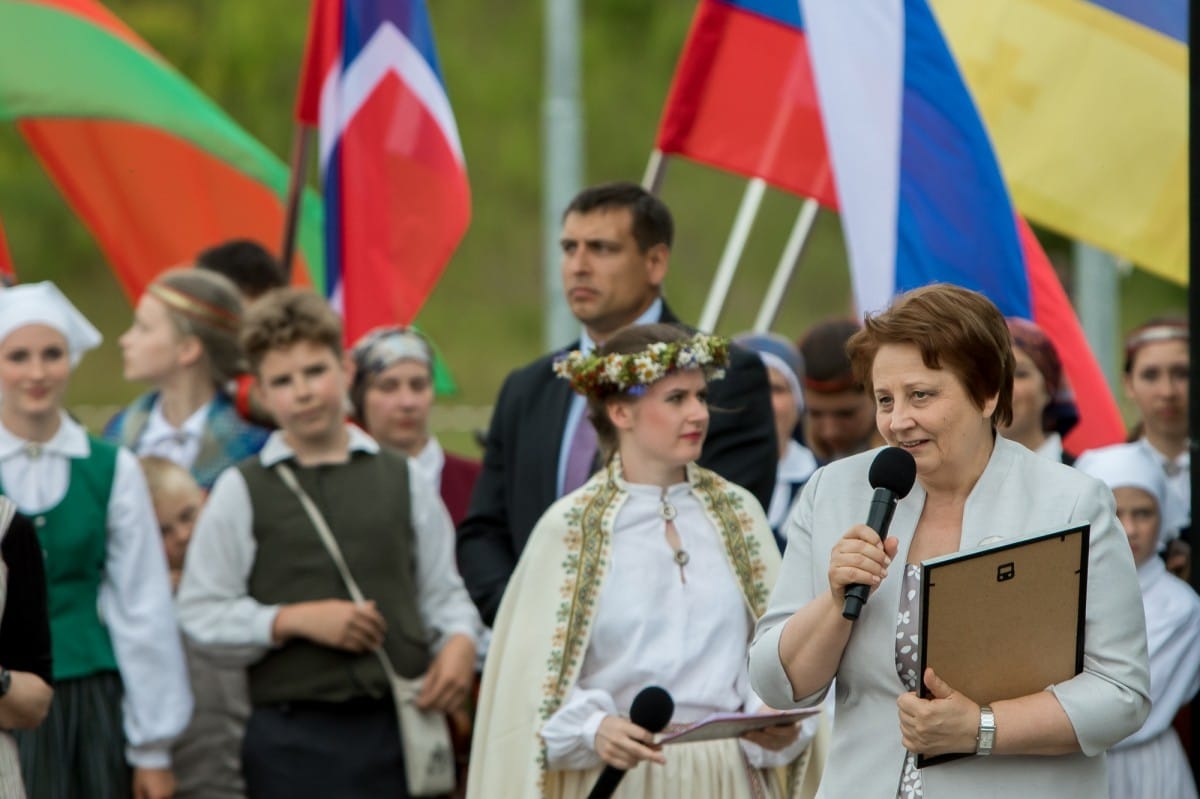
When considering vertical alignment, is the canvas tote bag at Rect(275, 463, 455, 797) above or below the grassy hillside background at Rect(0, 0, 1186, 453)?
below

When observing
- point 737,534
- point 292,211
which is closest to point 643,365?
point 737,534

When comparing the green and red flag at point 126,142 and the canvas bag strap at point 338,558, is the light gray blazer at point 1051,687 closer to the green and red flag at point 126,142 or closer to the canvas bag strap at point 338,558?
the canvas bag strap at point 338,558

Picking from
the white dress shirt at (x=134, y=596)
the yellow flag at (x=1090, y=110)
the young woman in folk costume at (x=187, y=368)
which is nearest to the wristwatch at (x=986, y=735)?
the white dress shirt at (x=134, y=596)

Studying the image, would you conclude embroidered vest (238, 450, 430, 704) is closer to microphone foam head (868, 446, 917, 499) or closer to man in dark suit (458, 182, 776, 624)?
man in dark suit (458, 182, 776, 624)

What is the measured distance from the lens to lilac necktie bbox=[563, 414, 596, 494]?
18.8 feet

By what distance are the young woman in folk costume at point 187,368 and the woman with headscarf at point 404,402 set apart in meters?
0.41

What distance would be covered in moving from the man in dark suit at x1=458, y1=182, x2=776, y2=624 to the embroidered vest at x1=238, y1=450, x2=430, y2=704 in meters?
0.35

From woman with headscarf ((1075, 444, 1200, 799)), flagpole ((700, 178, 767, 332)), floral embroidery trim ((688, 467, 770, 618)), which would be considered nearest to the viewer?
floral embroidery trim ((688, 467, 770, 618))

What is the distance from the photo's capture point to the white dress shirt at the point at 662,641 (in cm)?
490

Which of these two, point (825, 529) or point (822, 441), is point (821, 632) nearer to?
point (825, 529)

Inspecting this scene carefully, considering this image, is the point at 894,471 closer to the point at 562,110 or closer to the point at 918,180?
the point at 918,180

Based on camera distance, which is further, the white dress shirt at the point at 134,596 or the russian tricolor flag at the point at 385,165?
the russian tricolor flag at the point at 385,165

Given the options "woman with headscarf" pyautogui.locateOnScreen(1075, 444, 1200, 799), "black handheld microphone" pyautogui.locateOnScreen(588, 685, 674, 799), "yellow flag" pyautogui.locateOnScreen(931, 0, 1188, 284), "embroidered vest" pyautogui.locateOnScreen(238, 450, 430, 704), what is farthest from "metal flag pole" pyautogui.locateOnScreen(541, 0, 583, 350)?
"black handheld microphone" pyautogui.locateOnScreen(588, 685, 674, 799)

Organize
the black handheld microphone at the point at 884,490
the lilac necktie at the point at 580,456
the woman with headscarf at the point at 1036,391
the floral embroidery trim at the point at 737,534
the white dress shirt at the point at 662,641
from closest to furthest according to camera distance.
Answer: the black handheld microphone at the point at 884,490, the white dress shirt at the point at 662,641, the floral embroidery trim at the point at 737,534, the lilac necktie at the point at 580,456, the woman with headscarf at the point at 1036,391
